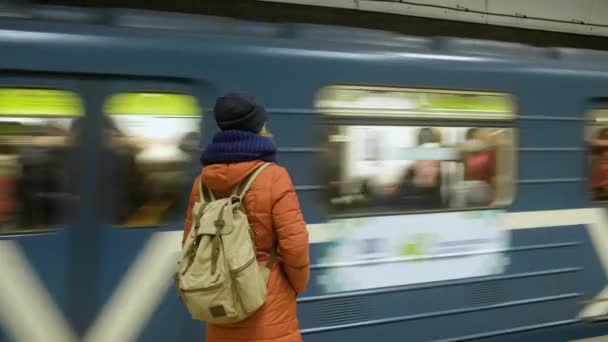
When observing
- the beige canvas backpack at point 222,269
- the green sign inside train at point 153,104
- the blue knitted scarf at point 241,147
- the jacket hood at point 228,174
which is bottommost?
the beige canvas backpack at point 222,269

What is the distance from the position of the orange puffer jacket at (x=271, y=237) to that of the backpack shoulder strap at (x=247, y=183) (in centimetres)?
1

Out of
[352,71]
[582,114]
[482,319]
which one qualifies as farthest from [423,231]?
[582,114]

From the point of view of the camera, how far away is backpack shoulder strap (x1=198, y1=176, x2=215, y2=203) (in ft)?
9.10

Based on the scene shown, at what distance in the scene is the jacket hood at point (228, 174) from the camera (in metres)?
2.68

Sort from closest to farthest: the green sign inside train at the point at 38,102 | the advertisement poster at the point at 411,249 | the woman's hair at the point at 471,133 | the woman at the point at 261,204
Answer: the woman at the point at 261,204 < the green sign inside train at the point at 38,102 < the advertisement poster at the point at 411,249 < the woman's hair at the point at 471,133

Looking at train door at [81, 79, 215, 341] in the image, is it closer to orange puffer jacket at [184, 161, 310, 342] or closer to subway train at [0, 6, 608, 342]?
subway train at [0, 6, 608, 342]

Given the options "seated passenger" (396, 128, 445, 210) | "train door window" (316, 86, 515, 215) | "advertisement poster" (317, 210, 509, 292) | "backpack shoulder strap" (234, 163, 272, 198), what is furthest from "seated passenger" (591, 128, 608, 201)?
"backpack shoulder strap" (234, 163, 272, 198)

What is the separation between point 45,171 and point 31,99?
320 mm

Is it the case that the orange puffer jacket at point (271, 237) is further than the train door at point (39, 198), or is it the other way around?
the train door at point (39, 198)

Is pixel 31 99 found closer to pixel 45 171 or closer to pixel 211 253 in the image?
pixel 45 171

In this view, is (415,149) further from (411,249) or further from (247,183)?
(247,183)

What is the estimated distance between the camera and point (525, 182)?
4.23 m

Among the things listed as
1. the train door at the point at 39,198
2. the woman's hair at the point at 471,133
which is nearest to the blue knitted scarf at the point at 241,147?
the train door at the point at 39,198

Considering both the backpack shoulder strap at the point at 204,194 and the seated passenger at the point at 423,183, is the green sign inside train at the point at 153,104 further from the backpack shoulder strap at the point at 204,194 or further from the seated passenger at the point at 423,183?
the seated passenger at the point at 423,183
